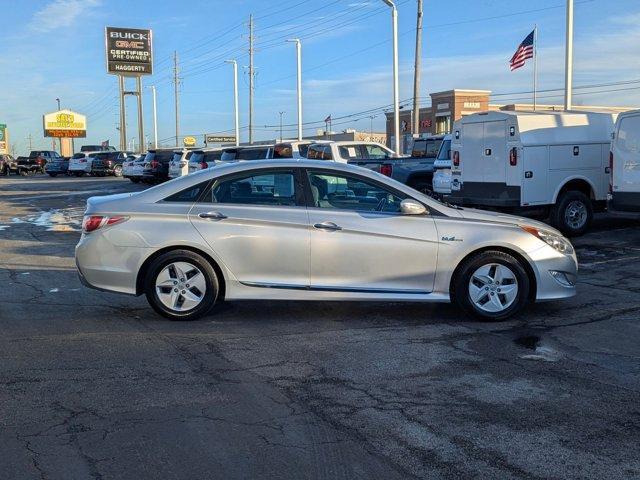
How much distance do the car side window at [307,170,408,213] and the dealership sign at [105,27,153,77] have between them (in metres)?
64.3

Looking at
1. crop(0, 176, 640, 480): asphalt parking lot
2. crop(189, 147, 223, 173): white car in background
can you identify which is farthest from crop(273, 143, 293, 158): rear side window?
crop(0, 176, 640, 480): asphalt parking lot

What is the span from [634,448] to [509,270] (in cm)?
303

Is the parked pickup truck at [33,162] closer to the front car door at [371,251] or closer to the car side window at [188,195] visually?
the car side window at [188,195]

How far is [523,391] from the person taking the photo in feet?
15.8

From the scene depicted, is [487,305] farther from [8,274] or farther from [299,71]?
[299,71]

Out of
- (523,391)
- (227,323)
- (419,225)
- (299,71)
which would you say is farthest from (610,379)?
(299,71)

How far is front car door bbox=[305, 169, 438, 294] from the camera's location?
261 inches

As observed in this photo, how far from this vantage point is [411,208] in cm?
664

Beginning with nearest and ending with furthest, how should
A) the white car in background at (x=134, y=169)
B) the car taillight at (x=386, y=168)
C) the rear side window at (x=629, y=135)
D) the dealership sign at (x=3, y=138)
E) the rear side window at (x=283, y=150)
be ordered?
the rear side window at (x=629, y=135) → the car taillight at (x=386, y=168) → the rear side window at (x=283, y=150) → the white car in background at (x=134, y=169) → the dealership sign at (x=3, y=138)

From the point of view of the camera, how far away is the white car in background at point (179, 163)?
29.6 meters

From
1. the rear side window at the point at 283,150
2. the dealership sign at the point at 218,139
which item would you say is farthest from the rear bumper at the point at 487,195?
the dealership sign at the point at 218,139

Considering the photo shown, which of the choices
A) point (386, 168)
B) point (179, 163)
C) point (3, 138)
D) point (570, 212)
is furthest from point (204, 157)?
point (3, 138)

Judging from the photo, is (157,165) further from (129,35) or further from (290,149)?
(129,35)

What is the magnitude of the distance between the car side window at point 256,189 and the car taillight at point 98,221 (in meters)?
0.88
